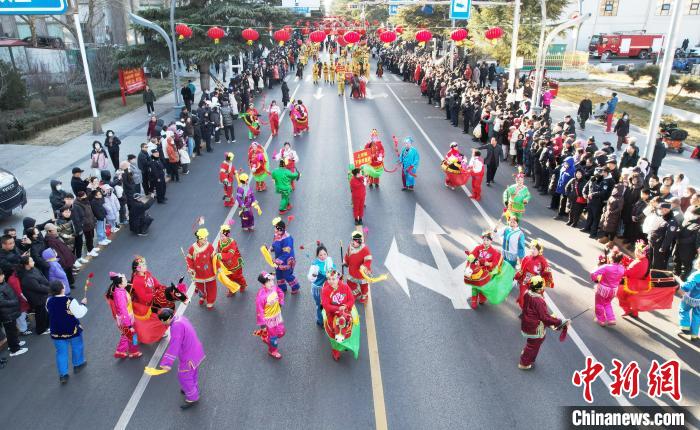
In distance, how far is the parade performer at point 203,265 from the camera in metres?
8.70

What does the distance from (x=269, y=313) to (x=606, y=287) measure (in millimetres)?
5626

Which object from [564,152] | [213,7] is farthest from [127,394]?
[213,7]

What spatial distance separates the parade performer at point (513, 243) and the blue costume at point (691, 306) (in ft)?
8.72

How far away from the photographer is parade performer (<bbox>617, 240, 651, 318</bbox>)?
8.26 metres

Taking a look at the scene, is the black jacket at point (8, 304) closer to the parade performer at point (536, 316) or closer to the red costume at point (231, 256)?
the red costume at point (231, 256)

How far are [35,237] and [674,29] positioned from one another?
598 inches

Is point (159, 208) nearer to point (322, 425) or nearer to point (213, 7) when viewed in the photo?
point (322, 425)

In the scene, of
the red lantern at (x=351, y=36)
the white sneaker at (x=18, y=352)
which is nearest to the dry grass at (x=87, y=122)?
the red lantern at (x=351, y=36)

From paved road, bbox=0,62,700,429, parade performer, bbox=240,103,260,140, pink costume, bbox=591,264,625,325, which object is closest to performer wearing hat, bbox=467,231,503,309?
paved road, bbox=0,62,700,429

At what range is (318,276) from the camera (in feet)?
26.8

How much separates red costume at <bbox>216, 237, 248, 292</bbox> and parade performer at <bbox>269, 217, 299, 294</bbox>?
2.32 ft

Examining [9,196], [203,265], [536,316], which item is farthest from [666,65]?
[9,196]

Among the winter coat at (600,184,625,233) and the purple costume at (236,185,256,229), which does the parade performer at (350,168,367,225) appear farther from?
the winter coat at (600,184,625,233)

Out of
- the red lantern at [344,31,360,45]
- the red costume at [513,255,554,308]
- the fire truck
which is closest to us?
the red costume at [513,255,554,308]
